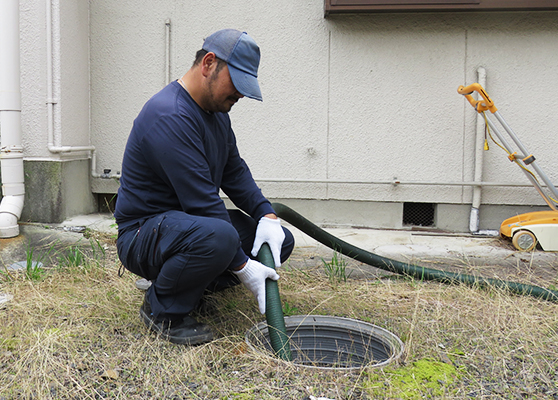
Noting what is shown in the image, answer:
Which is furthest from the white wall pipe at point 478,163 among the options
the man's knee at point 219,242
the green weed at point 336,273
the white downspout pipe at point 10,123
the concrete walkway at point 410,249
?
the white downspout pipe at point 10,123

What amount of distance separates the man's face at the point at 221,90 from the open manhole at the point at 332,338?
97 cm

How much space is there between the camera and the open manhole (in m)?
2.33

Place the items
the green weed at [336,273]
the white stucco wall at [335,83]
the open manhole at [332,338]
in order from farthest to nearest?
the white stucco wall at [335,83] → the green weed at [336,273] → the open manhole at [332,338]

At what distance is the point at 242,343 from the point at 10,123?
9.23 feet

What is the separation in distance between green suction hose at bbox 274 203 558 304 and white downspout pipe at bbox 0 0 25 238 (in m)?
2.22

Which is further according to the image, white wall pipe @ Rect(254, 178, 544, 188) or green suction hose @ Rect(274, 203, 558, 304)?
white wall pipe @ Rect(254, 178, 544, 188)

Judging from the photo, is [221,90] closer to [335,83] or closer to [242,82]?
[242,82]

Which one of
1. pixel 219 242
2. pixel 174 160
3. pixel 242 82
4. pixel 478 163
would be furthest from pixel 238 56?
pixel 478 163

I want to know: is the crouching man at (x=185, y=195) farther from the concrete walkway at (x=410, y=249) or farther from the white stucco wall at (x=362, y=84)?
the white stucco wall at (x=362, y=84)

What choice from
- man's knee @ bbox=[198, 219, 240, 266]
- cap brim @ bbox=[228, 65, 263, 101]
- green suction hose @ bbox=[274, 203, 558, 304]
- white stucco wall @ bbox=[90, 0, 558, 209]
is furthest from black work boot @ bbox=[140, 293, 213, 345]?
white stucco wall @ bbox=[90, 0, 558, 209]

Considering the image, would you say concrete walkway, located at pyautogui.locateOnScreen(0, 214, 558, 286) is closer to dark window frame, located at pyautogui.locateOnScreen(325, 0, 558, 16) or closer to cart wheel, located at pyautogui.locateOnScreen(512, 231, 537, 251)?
cart wheel, located at pyautogui.locateOnScreen(512, 231, 537, 251)

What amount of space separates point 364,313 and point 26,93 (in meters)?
3.15

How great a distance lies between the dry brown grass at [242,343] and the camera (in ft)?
6.11

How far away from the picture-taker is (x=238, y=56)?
207 centimetres
